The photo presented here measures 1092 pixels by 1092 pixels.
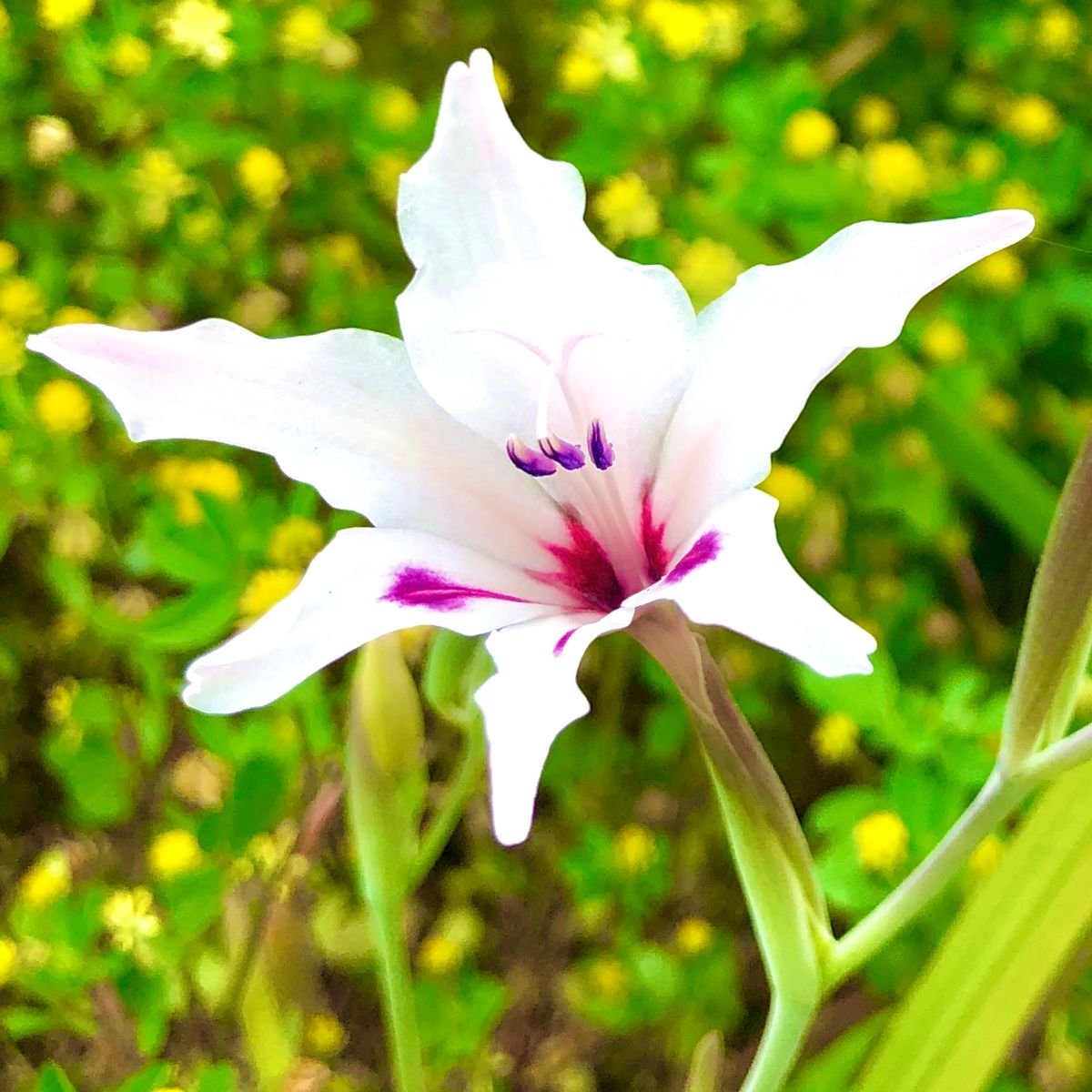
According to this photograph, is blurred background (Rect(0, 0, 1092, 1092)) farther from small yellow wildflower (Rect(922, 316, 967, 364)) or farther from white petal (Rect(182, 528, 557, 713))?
white petal (Rect(182, 528, 557, 713))

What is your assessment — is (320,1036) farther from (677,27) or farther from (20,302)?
(677,27)

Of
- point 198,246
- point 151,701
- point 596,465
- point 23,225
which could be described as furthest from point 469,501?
point 23,225

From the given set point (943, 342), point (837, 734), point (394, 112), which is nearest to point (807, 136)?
point (943, 342)

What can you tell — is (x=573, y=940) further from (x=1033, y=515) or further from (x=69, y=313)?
(x=69, y=313)

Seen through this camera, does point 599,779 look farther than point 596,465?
Yes

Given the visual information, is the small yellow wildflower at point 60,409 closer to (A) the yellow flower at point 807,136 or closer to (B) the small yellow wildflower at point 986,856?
(A) the yellow flower at point 807,136

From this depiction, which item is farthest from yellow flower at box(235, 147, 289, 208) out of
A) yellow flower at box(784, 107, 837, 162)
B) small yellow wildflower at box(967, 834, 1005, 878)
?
small yellow wildflower at box(967, 834, 1005, 878)
